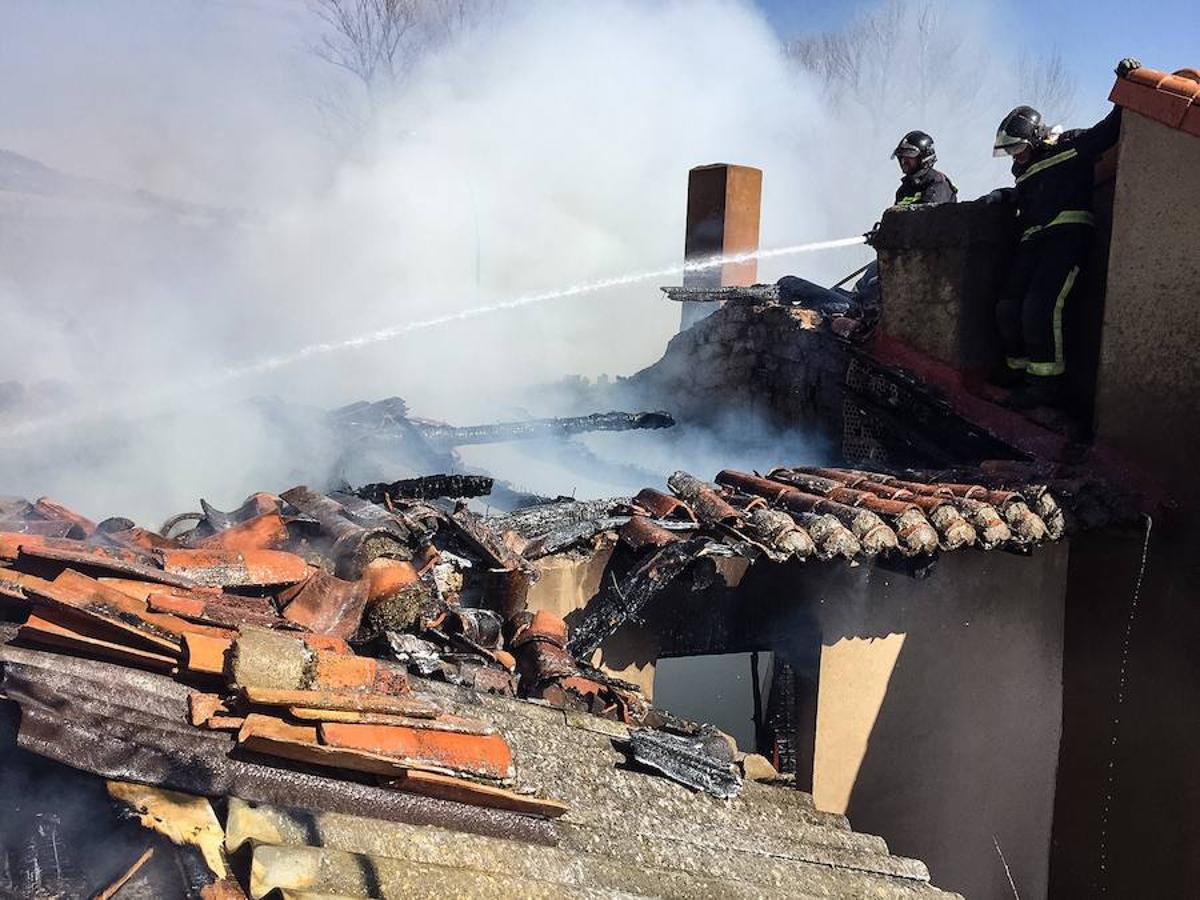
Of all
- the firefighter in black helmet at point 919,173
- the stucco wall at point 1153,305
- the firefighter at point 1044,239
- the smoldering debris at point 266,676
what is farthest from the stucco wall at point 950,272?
the smoldering debris at point 266,676

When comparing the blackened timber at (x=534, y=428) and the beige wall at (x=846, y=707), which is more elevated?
the blackened timber at (x=534, y=428)

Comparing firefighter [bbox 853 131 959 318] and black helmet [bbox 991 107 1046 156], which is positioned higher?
firefighter [bbox 853 131 959 318]

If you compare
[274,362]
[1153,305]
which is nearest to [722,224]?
[1153,305]

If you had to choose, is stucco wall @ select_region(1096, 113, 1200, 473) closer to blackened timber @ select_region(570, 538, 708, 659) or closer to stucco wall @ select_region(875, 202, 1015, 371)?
stucco wall @ select_region(875, 202, 1015, 371)

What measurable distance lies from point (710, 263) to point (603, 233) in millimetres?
13679

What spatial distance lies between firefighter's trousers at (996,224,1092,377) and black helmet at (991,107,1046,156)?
0.66 m

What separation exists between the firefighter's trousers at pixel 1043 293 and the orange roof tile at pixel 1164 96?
835 mm

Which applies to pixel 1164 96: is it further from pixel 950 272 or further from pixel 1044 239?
pixel 950 272

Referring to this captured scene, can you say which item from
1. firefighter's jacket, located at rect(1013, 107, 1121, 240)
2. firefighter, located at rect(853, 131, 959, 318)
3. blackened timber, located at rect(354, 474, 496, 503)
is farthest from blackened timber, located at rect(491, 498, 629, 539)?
firefighter, located at rect(853, 131, 959, 318)

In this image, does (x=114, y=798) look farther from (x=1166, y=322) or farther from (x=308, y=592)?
(x=1166, y=322)

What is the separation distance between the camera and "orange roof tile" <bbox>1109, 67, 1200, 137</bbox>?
541cm

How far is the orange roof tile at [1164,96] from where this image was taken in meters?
5.41

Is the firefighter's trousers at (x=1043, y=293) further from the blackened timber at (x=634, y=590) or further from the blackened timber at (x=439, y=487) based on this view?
the blackened timber at (x=439, y=487)

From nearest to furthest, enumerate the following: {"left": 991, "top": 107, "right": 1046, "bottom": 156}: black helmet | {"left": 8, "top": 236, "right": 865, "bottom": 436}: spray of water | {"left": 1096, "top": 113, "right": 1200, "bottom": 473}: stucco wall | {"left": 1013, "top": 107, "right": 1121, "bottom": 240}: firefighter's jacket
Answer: {"left": 1096, "top": 113, "right": 1200, "bottom": 473}: stucco wall
{"left": 1013, "top": 107, "right": 1121, "bottom": 240}: firefighter's jacket
{"left": 991, "top": 107, "right": 1046, "bottom": 156}: black helmet
{"left": 8, "top": 236, "right": 865, "bottom": 436}: spray of water
